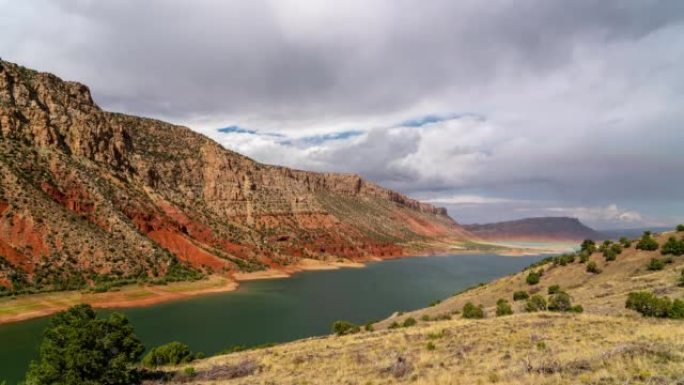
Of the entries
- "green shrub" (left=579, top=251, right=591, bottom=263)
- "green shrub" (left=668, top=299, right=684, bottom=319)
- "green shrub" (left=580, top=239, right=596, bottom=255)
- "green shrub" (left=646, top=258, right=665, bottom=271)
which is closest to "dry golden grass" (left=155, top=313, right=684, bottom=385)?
"green shrub" (left=668, top=299, right=684, bottom=319)

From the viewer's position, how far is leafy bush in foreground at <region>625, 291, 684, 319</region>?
86.5 feet

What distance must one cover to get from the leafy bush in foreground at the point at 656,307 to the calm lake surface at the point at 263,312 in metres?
36.7

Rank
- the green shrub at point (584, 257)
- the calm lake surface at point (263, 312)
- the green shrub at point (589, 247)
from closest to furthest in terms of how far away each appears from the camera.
Answer: the calm lake surface at point (263, 312), the green shrub at point (584, 257), the green shrub at point (589, 247)

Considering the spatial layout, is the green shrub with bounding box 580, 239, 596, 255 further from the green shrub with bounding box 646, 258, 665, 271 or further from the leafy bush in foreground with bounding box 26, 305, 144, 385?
the leafy bush in foreground with bounding box 26, 305, 144, 385

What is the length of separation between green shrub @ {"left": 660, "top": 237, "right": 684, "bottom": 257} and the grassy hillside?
1031cm

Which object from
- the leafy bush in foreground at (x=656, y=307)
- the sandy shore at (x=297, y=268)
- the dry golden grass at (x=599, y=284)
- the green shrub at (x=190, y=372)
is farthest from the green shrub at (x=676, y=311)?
the sandy shore at (x=297, y=268)

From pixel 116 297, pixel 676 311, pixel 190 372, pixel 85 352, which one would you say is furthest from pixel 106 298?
pixel 676 311

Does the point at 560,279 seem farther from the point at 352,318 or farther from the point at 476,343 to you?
the point at 476,343

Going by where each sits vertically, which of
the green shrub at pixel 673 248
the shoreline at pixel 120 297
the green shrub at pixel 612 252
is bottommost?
the shoreline at pixel 120 297

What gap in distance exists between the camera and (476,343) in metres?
22.6

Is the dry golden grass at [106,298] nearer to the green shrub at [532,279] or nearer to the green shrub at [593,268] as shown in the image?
the green shrub at [532,279]

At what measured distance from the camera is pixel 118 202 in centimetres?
10644

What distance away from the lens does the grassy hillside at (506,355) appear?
1391 centimetres

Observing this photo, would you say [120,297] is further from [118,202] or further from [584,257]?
[584,257]
